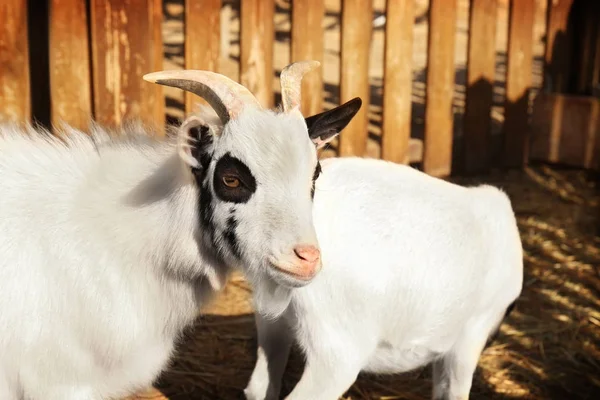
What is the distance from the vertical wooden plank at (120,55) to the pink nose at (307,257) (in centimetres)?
252

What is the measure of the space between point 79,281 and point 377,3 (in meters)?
9.21

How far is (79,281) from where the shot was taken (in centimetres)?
345

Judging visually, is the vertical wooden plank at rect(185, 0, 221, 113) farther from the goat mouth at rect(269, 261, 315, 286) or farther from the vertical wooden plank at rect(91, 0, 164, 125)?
the goat mouth at rect(269, 261, 315, 286)

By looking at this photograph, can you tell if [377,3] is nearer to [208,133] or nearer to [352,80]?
[352,80]

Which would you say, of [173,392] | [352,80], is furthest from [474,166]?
[173,392]

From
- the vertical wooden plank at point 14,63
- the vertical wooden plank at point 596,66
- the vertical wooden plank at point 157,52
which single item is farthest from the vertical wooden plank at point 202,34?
the vertical wooden plank at point 596,66

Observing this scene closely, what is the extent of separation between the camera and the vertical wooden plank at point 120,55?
213 inches

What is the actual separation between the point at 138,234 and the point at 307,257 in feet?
2.43

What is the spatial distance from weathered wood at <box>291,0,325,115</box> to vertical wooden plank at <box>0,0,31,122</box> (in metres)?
1.92

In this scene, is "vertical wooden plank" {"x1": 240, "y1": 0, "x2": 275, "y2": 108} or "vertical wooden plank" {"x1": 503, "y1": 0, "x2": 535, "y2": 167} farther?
"vertical wooden plank" {"x1": 503, "y1": 0, "x2": 535, "y2": 167}

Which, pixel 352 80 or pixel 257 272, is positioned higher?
pixel 352 80

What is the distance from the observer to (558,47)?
333 inches

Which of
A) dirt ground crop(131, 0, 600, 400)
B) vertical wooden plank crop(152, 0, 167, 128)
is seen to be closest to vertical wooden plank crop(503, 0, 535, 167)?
dirt ground crop(131, 0, 600, 400)

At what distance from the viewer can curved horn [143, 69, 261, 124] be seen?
3.27 meters
